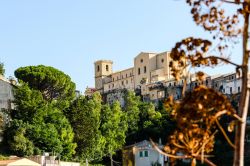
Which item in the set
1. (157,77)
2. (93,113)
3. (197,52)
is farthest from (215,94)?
(157,77)

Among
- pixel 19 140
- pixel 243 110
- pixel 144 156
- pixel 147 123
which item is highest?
pixel 243 110

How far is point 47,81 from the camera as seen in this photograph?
228 ft

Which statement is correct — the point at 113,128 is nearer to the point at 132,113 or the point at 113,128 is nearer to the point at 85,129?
the point at 85,129

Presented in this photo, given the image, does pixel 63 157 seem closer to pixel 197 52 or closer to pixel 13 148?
pixel 13 148

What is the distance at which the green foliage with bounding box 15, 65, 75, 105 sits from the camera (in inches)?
2739

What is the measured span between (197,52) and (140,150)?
54459mm

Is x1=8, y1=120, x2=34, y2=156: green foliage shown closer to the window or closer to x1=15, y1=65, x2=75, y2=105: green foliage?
the window

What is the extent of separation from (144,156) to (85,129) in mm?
7108

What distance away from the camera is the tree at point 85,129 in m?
61.8

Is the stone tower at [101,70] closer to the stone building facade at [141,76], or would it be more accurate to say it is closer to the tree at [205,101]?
the stone building facade at [141,76]

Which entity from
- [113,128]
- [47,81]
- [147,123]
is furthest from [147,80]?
[47,81]

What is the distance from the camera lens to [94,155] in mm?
62531

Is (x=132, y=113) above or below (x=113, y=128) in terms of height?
above

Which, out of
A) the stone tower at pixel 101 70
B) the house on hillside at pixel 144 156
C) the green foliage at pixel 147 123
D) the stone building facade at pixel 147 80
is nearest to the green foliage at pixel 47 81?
the green foliage at pixel 147 123
